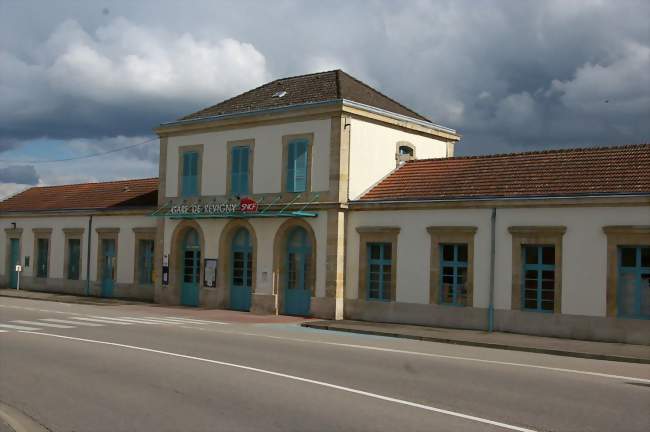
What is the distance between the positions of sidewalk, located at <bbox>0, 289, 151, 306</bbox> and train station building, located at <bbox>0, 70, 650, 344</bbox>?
0.88 meters

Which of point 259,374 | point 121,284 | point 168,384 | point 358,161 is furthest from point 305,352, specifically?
point 121,284

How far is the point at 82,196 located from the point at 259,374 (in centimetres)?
3176

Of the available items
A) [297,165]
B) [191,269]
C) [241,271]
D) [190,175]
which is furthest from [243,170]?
[191,269]

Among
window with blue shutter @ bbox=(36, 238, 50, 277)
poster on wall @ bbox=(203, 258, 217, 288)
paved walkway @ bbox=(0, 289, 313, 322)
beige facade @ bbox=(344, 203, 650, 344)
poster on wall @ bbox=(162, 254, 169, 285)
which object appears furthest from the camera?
window with blue shutter @ bbox=(36, 238, 50, 277)

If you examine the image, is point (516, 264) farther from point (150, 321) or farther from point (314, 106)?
point (150, 321)

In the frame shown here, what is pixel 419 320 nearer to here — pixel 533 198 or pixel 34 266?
pixel 533 198

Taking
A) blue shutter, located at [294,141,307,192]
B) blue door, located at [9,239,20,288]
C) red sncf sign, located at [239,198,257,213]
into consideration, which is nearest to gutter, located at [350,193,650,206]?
blue shutter, located at [294,141,307,192]

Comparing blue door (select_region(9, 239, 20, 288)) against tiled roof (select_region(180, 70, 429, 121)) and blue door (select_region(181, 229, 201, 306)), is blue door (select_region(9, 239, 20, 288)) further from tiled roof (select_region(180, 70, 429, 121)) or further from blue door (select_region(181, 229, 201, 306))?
tiled roof (select_region(180, 70, 429, 121))

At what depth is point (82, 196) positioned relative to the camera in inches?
1666

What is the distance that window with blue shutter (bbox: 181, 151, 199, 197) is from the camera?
1272 inches

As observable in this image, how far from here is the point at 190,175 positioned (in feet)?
107

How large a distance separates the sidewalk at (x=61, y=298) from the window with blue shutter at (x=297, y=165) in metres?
9.66

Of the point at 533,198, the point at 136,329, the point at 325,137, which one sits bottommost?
the point at 136,329

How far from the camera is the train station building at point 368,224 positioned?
21.9 metres
